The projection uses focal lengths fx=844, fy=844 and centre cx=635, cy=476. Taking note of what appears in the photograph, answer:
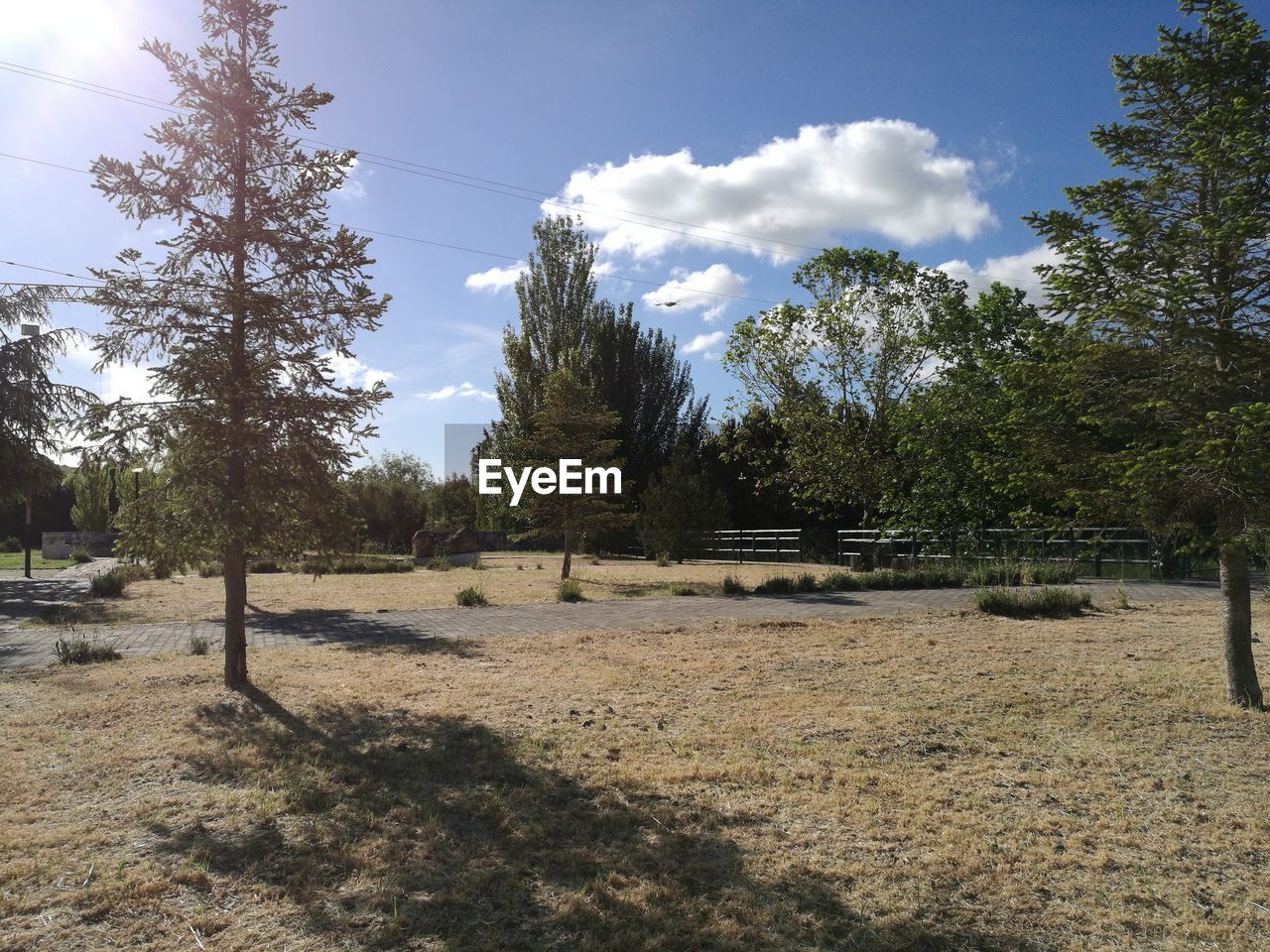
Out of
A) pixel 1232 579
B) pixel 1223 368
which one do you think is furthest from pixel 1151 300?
pixel 1232 579

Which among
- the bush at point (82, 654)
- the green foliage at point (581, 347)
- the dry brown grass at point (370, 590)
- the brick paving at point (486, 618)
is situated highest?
the green foliage at point (581, 347)

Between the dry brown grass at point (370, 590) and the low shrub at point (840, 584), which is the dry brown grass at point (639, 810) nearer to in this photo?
the dry brown grass at point (370, 590)

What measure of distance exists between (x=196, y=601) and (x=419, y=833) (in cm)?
1282

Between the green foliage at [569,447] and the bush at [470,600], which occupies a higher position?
the green foliage at [569,447]

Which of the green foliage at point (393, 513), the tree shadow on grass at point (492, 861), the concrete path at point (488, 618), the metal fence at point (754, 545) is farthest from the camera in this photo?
the green foliage at point (393, 513)

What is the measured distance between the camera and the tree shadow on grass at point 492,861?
3.04 meters

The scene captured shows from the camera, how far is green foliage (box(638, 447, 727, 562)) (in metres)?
31.0

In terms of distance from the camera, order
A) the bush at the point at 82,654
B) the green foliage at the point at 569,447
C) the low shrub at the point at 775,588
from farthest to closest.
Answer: the green foliage at the point at 569,447 < the low shrub at the point at 775,588 < the bush at the point at 82,654

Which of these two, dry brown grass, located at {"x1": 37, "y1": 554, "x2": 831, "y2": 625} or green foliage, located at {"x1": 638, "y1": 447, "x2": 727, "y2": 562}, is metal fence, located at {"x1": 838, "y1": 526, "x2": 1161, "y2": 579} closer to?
dry brown grass, located at {"x1": 37, "y1": 554, "x2": 831, "y2": 625}

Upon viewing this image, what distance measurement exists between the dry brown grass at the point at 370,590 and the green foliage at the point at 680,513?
5.81 metres

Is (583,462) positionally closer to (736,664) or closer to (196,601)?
(196,601)

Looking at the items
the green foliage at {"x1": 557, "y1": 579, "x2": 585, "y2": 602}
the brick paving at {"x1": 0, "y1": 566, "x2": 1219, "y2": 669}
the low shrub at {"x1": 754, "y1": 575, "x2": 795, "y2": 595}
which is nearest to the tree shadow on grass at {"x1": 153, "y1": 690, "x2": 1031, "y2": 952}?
the brick paving at {"x1": 0, "y1": 566, "x2": 1219, "y2": 669}

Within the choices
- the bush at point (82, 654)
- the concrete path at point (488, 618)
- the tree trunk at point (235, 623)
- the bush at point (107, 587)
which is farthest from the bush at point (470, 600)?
the bush at point (107, 587)

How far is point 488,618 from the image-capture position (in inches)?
485
